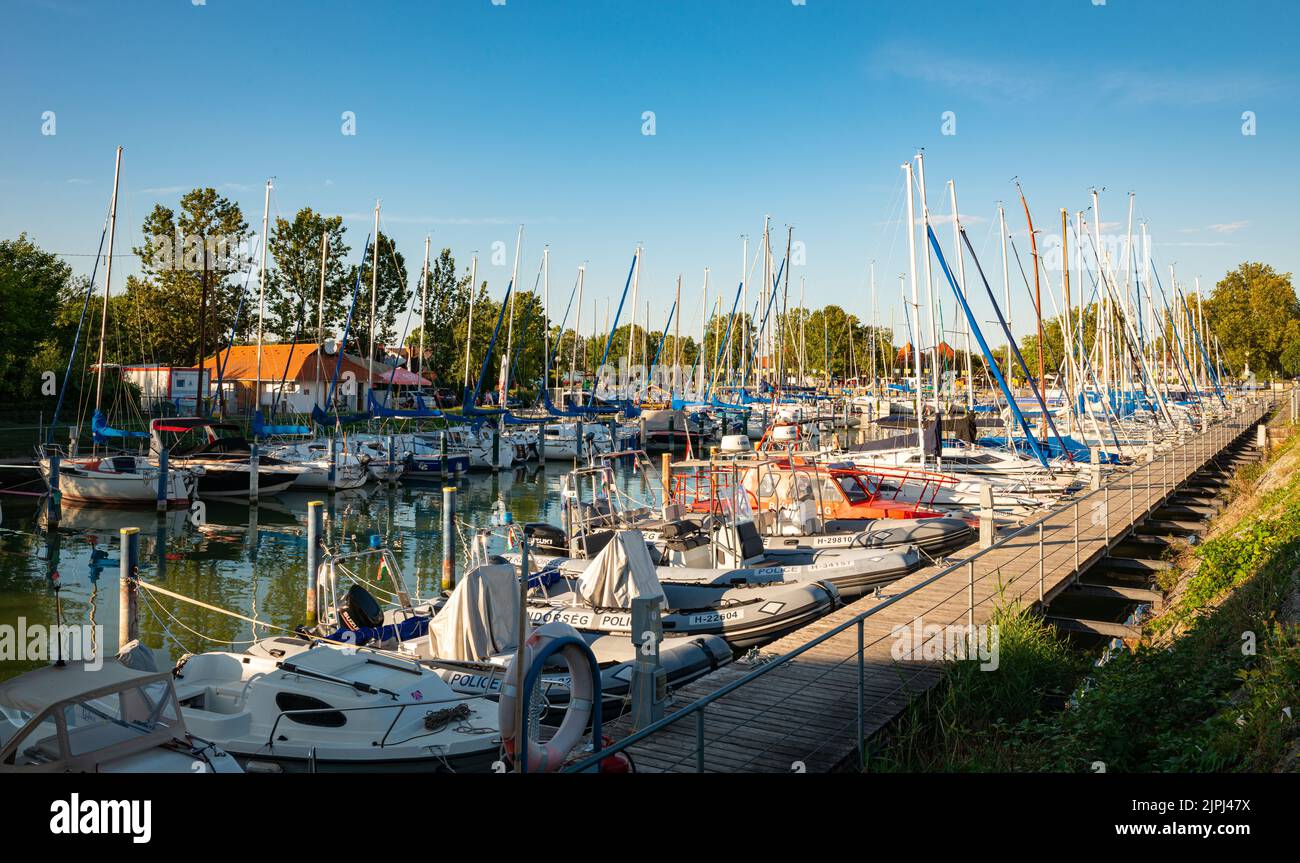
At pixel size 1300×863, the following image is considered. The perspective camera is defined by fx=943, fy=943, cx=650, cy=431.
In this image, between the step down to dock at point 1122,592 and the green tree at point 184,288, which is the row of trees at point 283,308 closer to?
the green tree at point 184,288

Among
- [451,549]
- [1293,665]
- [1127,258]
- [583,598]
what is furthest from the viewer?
[1127,258]

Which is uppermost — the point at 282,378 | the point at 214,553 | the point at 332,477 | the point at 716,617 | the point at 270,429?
the point at 282,378

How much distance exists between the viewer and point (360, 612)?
15.3 meters

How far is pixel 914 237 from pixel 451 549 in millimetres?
17152

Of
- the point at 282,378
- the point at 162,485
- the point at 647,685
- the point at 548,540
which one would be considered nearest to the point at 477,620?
the point at 647,685

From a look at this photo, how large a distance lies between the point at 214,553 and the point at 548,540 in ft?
40.3

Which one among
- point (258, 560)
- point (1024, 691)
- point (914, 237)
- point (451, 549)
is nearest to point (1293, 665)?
point (1024, 691)

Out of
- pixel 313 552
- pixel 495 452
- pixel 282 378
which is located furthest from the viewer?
pixel 282 378

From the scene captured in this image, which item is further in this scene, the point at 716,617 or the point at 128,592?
the point at 716,617

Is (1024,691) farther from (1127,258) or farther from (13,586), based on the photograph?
(1127,258)

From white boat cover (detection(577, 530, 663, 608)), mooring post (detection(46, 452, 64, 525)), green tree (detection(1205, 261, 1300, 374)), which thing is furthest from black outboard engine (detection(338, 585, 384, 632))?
green tree (detection(1205, 261, 1300, 374))

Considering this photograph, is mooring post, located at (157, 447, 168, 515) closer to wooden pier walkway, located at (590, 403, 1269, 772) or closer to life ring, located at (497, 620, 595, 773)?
wooden pier walkway, located at (590, 403, 1269, 772)

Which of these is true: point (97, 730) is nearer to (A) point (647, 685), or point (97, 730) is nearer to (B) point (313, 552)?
(A) point (647, 685)
